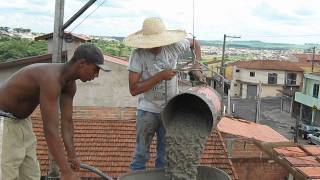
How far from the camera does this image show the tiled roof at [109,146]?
968 cm

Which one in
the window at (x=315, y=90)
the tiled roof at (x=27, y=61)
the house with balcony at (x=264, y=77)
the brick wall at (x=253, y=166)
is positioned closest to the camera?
the brick wall at (x=253, y=166)

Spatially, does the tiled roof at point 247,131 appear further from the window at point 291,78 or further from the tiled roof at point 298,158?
the window at point 291,78

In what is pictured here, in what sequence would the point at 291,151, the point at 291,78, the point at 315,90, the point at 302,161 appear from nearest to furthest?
the point at 302,161 → the point at 291,151 → the point at 315,90 → the point at 291,78

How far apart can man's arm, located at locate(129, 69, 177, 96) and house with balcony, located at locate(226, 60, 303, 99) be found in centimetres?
4152

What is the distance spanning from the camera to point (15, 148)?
13.6 ft

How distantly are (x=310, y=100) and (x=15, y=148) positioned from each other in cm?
3281

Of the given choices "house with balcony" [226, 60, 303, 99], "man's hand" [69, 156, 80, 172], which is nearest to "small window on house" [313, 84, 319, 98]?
"house with balcony" [226, 60, 303, 99]

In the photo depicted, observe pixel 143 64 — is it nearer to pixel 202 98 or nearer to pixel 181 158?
pixel 202 98

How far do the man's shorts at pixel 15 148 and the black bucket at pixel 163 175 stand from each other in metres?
0.93

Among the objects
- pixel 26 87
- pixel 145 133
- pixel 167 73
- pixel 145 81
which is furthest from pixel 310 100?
pixel 26 87

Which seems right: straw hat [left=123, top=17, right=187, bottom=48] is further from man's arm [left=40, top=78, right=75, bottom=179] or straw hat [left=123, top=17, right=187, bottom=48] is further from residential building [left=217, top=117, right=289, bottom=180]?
residential building [left=217, top=117, right=289, bottom=180]

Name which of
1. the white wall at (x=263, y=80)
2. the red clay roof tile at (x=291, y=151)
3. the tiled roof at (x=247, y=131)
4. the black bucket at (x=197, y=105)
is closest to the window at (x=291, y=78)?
the white wall at (x=263, y=80)

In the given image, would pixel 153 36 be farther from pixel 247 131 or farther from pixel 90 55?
pixel 247 131

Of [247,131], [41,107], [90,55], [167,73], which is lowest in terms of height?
[247,131]
